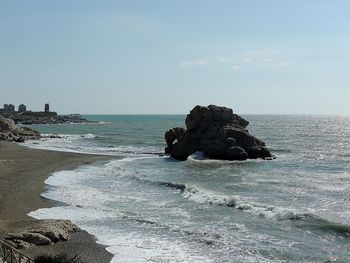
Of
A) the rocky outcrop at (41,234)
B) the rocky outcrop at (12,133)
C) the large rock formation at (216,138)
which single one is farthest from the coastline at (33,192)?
the rocky outcrop at (12,133)

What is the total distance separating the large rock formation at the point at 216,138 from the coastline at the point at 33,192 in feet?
33.4

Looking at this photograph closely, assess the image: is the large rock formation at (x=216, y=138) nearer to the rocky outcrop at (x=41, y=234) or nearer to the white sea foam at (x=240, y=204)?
the white sea foam at (x=240, y=204)

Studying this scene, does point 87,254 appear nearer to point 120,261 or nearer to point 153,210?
point 120,261

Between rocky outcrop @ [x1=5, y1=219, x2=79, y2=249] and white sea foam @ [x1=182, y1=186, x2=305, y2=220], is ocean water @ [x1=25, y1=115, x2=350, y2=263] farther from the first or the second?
rocky outcrop @ [x1=5, y1=219, x2=79, y2=249]

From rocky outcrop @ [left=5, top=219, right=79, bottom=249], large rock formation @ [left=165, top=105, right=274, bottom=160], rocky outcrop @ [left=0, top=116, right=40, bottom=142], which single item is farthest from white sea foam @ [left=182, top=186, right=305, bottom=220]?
rocky outcrop @ [left=0, top=116, right=40, bottom=142]

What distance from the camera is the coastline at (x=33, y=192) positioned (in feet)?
60.2

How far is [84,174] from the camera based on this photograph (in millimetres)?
42250

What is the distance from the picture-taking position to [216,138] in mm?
58594

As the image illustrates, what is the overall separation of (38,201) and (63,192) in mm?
3442

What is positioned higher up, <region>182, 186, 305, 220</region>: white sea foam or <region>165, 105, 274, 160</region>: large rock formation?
<region>165, 105, 274, 160</region>: large rock formation

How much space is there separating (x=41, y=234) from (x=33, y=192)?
13.2 meters

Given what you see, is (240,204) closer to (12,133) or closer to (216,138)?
(216,138)

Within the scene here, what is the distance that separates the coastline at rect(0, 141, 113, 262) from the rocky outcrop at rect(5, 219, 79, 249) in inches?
12.5

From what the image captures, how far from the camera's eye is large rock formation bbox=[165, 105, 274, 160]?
57594 mm
